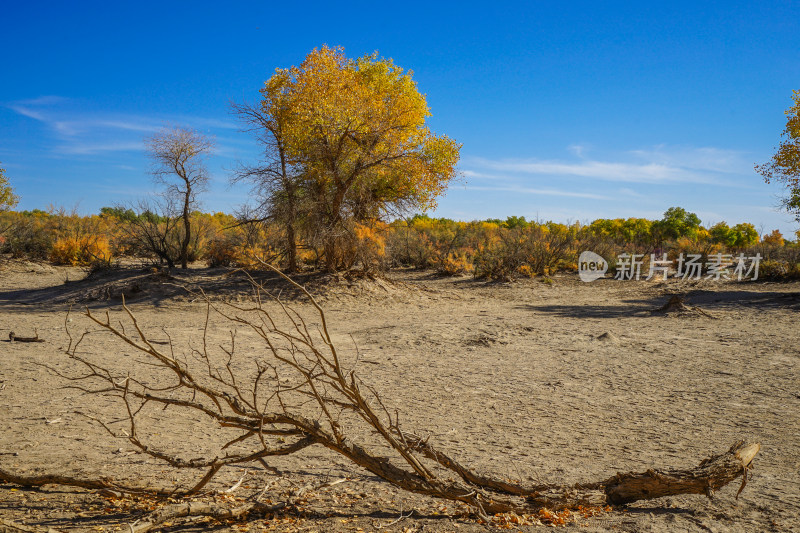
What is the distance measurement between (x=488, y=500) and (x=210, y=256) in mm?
19378

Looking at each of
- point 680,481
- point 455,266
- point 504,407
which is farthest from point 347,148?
point 680,481

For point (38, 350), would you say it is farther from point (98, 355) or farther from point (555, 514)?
point (555, 514)

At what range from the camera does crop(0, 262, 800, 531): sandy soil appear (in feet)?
11.0

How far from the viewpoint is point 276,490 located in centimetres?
359

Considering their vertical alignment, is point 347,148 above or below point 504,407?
above

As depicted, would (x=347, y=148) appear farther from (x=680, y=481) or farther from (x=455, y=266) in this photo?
(x=680, y=481)

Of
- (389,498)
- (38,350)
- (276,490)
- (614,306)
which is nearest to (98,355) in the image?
(38,350)

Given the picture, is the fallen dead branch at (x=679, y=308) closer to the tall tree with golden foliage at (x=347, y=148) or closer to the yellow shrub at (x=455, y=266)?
the tall tree with golden foliage at (x=347, y=148)

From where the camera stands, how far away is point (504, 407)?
6.06 metres

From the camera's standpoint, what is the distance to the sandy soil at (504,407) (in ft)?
11.0

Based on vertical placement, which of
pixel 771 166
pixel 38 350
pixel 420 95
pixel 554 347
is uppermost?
pixel 420 95

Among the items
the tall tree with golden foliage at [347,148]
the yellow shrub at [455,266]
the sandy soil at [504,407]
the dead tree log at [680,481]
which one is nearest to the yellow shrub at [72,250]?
the sandy soil at [504,407]

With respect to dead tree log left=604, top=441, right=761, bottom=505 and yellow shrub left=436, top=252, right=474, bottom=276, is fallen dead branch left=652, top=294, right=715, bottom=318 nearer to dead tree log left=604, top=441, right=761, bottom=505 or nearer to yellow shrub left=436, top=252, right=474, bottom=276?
yellow shrub left=436, top=252, right=474, bottom=276

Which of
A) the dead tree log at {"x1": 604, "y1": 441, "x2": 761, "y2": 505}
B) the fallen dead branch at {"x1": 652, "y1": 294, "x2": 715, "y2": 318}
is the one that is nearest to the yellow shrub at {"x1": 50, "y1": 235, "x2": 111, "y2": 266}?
the fallen dead branch at {"x1": 652, "y1": 294, "x2": 715, "y2": 318}
